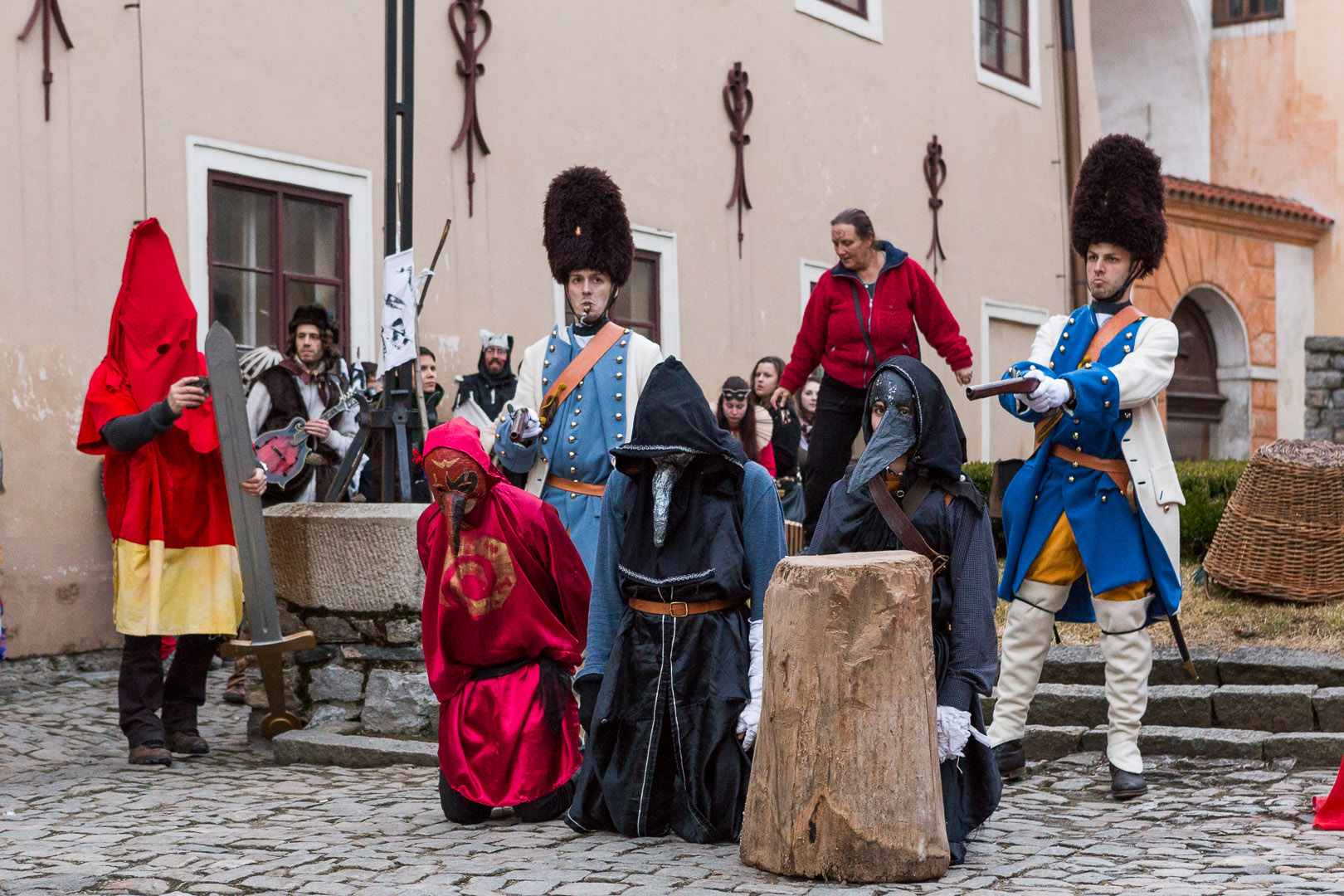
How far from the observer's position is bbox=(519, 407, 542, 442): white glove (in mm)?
5859

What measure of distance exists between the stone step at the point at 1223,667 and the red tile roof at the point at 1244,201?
36.1 ft

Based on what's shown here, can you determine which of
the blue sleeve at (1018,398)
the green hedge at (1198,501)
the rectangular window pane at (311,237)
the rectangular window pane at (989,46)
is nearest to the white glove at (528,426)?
the blue sleeve at (1018,398)

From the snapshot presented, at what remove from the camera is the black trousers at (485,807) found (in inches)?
208

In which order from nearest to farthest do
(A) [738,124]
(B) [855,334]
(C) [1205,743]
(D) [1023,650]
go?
(D) [1023,650], (C) [1205,743], (B) [855,334], (A) [738,124]

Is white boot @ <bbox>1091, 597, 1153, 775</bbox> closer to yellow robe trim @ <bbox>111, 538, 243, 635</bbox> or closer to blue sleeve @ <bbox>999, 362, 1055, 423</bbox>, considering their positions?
blue sleeve @ <bbox>999, 362, 1055, 423</bbox>

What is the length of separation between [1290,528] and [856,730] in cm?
450

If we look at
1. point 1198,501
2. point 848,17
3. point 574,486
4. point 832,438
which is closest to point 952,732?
point 574,486

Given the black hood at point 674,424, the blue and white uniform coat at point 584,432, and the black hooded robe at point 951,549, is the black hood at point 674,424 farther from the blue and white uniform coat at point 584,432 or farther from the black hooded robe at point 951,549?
the blue and white uniform coat at point 584,432

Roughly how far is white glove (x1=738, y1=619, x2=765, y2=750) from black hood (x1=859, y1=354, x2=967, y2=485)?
556 mm

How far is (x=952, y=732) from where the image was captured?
4.60 m

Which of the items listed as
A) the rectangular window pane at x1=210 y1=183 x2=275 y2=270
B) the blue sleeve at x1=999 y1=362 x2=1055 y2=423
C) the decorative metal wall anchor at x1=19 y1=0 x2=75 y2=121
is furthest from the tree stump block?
the rectangular window pane at x1=210 y1=183 x2=275 y2=270

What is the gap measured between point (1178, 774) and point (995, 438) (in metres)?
10.1

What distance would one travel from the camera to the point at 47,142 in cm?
845

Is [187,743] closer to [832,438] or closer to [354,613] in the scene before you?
[354,613]
